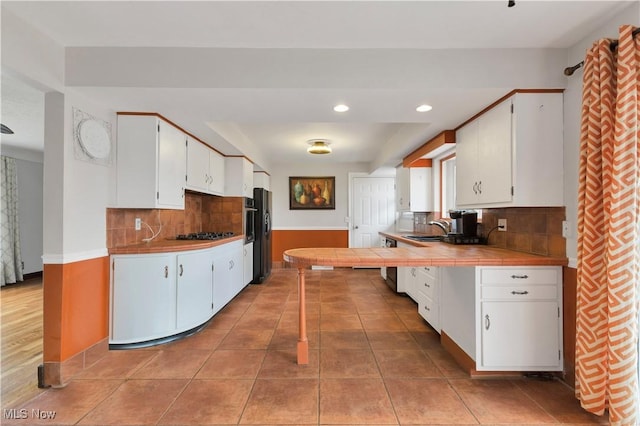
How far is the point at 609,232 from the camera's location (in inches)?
61.8

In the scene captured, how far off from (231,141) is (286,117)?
1.20m

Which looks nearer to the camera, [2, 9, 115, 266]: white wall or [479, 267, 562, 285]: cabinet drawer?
[2, 9, 115, 266]: white wall

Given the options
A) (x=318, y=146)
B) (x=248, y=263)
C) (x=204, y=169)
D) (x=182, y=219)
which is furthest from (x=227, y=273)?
(x=318, y=146)

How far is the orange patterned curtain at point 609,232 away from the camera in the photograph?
5.01 feet

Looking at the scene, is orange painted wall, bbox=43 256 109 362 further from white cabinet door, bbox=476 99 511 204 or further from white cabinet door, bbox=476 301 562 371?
white cabinet door, bbox=476 99 511 204

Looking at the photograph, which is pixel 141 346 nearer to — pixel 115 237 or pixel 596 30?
pixel 115 237

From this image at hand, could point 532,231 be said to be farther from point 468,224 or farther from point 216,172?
point 216,172

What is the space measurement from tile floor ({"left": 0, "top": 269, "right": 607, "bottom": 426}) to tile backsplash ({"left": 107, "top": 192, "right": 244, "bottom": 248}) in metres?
1.00

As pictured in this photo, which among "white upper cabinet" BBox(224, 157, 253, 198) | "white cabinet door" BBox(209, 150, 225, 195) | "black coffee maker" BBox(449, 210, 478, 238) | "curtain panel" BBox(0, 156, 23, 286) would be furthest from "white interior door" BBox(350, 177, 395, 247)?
"curtain panel" BBox(0, 156, 23, 286)

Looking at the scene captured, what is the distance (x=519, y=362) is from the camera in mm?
2020

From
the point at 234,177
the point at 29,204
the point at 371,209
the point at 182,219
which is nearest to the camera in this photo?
the point at 182,219

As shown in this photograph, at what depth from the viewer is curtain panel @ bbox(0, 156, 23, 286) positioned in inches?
185

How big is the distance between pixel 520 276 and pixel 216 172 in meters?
3.43

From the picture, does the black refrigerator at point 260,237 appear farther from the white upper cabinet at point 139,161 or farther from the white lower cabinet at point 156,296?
the white upper cabinet at point 139,161
